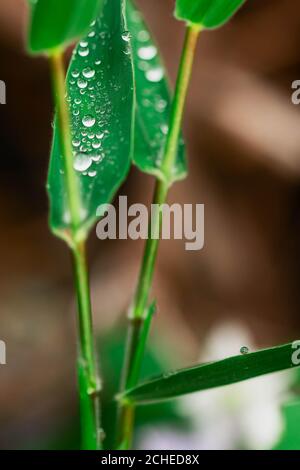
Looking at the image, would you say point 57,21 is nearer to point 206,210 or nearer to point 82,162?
point 82,162

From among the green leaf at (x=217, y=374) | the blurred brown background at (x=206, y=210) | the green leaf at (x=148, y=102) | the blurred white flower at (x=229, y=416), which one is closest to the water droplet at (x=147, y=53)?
the green leaf at (x=148, y=102)

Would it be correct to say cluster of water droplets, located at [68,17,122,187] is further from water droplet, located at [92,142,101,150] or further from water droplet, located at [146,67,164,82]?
water droplet, located at [146,67,164,82]

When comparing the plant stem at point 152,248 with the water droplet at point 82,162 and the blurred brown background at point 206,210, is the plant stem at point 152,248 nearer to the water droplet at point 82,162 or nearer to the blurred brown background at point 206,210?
the water droplet at point 82,162

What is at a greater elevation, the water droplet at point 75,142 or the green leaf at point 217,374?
the water droplet at point 75,142

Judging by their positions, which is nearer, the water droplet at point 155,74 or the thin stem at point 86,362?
the thin stem at point 86,362

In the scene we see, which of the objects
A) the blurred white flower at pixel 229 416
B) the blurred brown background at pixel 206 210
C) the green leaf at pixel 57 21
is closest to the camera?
the green leaf at pixel 57 21

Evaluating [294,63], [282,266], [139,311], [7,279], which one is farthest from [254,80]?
[139,311]

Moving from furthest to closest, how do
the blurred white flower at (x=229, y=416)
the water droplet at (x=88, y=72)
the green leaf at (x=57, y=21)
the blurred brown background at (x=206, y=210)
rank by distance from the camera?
the blurred brown background at (x=206, y=210), the blurred white flower at (x=229, y=416), the water droplet at (x=88, y=72), the green leaf at (x=57, y=21)

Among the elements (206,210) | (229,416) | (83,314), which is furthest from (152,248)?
(206,210)
